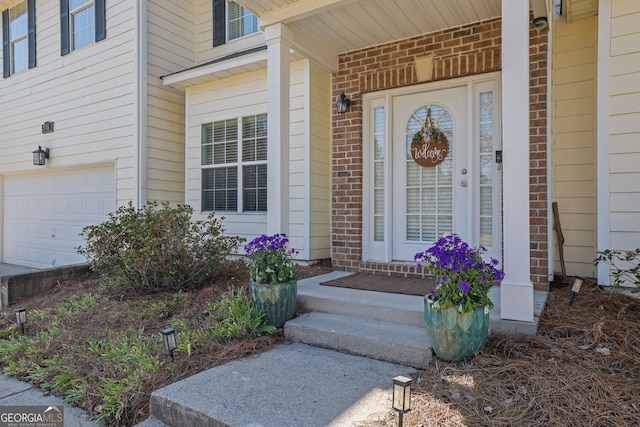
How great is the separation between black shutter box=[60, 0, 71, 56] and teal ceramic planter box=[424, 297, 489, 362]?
314 inches

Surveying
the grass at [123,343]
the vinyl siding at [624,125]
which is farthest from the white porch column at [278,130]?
the vinyl siding at [624,125]

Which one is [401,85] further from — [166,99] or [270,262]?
[166,99]

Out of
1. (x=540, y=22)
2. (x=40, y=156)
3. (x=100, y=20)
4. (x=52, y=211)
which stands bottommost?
(x=52, y=211)

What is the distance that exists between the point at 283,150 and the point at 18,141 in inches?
285

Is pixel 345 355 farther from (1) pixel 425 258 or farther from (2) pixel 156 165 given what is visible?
(2) pixel 156 165

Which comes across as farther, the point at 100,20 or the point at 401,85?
the point at 100,20

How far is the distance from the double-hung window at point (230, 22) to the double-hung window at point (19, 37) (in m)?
3.92

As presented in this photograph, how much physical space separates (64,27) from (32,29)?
3.63ft

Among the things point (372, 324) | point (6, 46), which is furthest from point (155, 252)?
point (6, 46)

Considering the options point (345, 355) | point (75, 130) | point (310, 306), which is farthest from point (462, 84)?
point (75, 130)

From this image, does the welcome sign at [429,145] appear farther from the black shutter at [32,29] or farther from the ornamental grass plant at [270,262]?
the black shutter at [32,29]

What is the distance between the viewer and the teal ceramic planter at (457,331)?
8.05 feet

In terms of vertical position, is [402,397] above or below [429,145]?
below

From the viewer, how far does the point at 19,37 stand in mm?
8375
